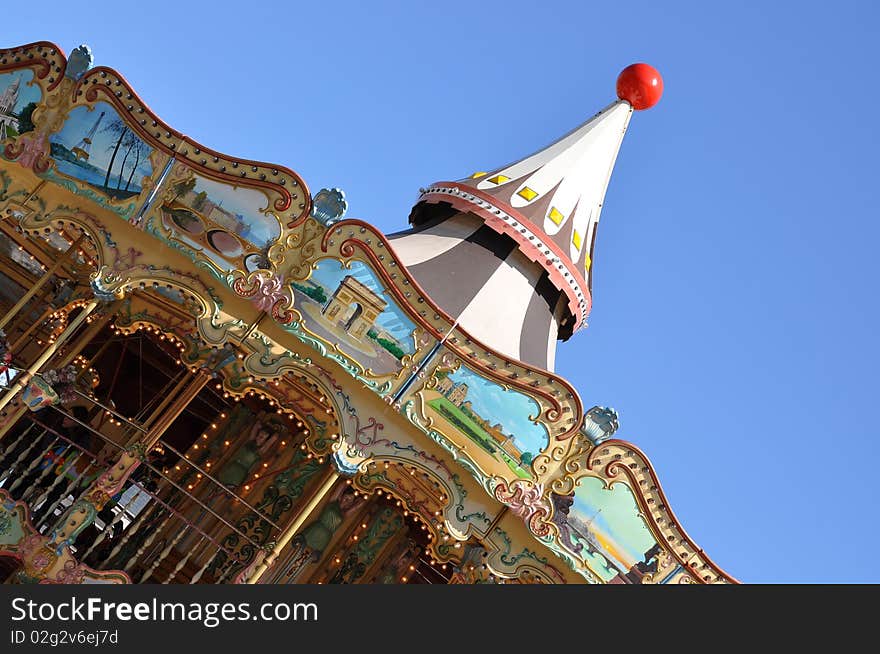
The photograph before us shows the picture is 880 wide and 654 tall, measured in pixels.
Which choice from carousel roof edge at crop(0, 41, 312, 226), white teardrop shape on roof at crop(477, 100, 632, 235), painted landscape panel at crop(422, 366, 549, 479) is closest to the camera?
carousel roof edge at crop(0, 41, 312, 226)

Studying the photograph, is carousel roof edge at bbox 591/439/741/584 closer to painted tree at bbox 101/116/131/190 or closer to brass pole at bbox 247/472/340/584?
brass pole at bbox 247/472/340/584

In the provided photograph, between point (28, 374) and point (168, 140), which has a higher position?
point (168, 140)

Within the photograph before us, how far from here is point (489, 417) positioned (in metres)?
10.5

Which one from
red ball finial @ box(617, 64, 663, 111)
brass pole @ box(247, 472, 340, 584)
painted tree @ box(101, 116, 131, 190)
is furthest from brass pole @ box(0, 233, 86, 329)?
red ball finial @ box(617, 64, 663, 111)

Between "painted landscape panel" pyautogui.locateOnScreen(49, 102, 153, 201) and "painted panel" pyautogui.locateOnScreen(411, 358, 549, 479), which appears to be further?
"painted panel" pyautogui.locateOnScreen(411, 358, 549, 479)

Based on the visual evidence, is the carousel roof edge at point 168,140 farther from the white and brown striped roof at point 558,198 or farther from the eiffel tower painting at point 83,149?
the white and brown striped roof at point 558,198

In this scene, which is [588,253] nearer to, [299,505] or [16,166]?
[299,505]

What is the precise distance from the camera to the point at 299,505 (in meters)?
12.3

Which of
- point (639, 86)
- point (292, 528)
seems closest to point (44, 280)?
point (292, 528)

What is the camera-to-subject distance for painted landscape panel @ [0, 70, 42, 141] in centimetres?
1009

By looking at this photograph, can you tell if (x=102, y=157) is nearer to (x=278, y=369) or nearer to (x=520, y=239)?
(x=278, y=369)

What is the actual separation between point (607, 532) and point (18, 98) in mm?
7799

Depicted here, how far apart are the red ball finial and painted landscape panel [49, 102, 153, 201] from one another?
9702 millimetres

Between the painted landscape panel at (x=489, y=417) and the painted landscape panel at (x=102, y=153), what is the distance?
3800mm
